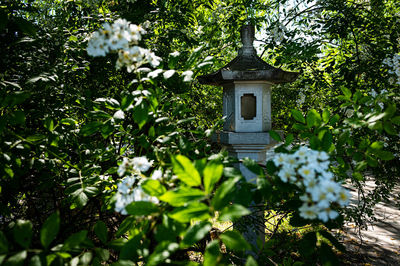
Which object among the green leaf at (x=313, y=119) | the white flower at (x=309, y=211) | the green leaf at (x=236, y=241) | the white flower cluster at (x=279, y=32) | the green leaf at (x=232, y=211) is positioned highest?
the white flower cluster at (x=279, y=32)

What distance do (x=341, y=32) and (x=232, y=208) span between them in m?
2.86

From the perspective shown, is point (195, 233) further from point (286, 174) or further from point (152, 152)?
point (152, 152)

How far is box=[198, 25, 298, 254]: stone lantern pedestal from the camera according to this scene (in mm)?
2473

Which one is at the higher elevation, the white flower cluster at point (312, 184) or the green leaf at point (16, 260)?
the white flower cluster at point (312, 184)

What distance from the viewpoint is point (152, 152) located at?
1164 millimetres

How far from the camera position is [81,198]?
110 cm

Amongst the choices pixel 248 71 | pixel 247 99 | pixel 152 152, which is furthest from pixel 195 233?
pixel 247 99

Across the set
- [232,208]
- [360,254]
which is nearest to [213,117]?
[360,254]

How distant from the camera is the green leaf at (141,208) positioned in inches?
27.0

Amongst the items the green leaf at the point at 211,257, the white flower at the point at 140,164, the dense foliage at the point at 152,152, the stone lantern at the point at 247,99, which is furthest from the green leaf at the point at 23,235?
the stone lantern at the point at 247,99

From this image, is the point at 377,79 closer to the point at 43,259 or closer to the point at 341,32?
the point at 341,32

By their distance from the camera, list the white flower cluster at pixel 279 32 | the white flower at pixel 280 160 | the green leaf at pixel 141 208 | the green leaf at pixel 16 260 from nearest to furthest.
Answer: the green leaf at pixel 16 260 → the green leaf at pixel 141 208 → the white flower at pixel 280 160 → the white flower cluster at pixel 279 32

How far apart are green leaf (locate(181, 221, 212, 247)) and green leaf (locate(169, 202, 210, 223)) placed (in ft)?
0.10

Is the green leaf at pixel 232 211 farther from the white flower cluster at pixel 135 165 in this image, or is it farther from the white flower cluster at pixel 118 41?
the white flower cluster at pixel 118 41
